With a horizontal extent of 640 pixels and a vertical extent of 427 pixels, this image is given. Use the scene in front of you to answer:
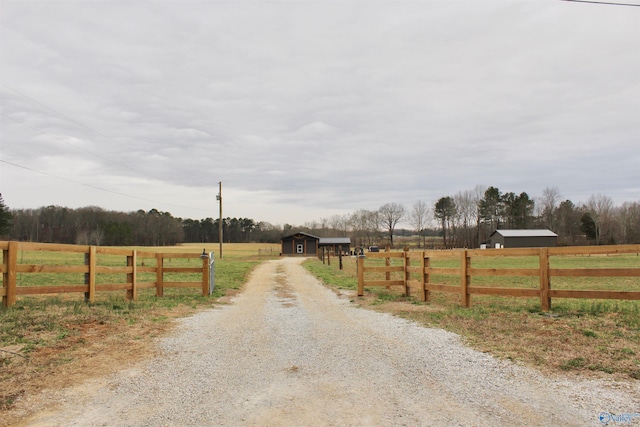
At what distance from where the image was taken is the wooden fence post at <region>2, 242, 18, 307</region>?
844 cm

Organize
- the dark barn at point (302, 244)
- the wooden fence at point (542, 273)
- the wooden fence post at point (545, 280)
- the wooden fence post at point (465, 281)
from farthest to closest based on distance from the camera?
the dark barn at point (302, 244) < the wooden fence post at point (465, 281) < the wooden fence post at point (545, 280) < the wooden fence at point (542, 273)

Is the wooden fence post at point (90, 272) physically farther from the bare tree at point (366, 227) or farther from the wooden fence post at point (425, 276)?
the bare tree at point (366, 227)

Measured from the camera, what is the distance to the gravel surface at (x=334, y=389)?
388cm

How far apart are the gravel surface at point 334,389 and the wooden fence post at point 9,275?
150 inches

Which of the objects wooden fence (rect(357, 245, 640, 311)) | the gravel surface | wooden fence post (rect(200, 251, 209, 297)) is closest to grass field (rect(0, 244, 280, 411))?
the gravel surface

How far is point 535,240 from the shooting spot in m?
74.8

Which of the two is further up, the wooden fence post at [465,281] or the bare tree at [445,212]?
the bare tree at [445,212]

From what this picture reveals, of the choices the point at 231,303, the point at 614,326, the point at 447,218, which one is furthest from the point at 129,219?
the point at 614,326

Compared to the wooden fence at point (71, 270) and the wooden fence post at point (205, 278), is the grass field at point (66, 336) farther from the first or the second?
the wooden fence post at point (205, 278)

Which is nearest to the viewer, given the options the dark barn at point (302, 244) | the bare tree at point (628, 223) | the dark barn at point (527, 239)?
the dark barn at point (302, 244)

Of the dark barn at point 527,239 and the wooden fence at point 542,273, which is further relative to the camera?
the dark barn at point 527,239

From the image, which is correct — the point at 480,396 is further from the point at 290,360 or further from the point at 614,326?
the point at 614,326

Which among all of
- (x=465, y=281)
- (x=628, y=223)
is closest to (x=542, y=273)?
(x=465, y=281)

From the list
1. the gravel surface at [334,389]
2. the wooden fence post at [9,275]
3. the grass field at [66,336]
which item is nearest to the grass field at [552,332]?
the gravel surface at [334,389]
